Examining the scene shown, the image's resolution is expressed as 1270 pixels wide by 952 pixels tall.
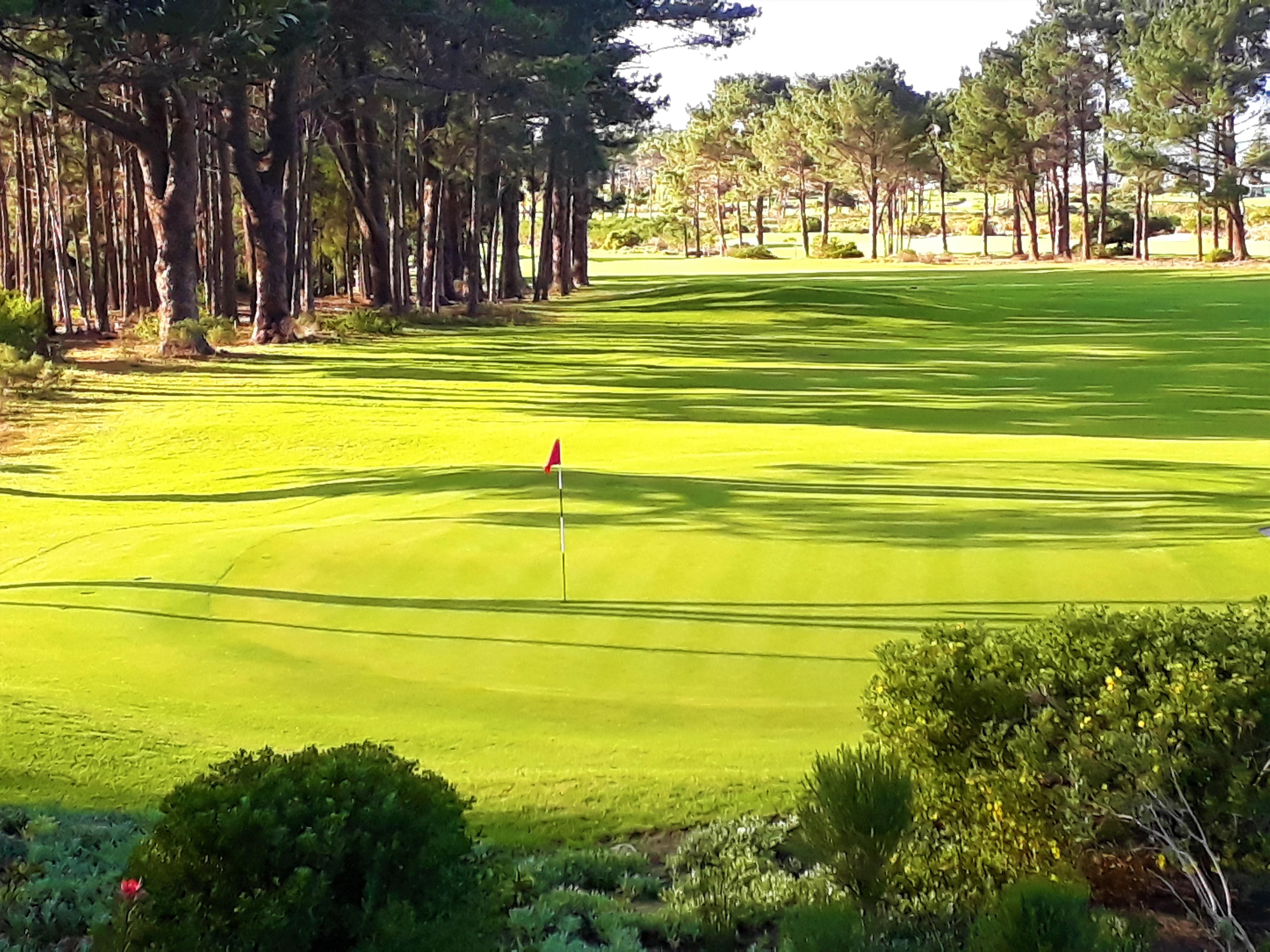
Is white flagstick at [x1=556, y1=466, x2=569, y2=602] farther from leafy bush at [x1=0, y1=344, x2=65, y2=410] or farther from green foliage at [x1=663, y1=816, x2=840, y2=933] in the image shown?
leafy bush at [x1=0, y1=344, x2=65, y2=410]

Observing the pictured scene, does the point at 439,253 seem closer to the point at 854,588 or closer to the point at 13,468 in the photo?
the point at 13,468

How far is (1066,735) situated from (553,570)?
4875 millimetres

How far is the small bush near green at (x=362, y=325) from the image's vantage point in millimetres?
36438

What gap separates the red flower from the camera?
310 centimetres

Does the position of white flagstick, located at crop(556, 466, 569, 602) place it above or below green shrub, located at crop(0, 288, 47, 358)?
below

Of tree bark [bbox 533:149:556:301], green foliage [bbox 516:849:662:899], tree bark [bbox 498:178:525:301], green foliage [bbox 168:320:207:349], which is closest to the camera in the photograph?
green foliage [bbox 516:849:662:899]

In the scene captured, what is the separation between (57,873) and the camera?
4402mm

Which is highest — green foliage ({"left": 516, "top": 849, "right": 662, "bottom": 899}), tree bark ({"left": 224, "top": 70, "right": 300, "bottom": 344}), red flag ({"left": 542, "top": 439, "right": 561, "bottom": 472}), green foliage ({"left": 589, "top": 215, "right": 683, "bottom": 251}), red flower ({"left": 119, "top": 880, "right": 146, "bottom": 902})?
green foliage ({"left": 589, "top": 215, "right": 683, "bottom": 251})

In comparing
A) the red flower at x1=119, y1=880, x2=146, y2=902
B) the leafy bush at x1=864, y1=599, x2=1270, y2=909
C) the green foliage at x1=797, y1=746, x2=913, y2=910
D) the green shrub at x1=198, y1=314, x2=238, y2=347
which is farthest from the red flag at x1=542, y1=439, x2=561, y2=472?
the green shrub at x1=198, y1=314, x2=238, y2=347

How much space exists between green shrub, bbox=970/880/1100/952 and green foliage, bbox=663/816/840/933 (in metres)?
0.96

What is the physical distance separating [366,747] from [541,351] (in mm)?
29119

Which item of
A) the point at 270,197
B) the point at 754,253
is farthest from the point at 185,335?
the point at 754,253

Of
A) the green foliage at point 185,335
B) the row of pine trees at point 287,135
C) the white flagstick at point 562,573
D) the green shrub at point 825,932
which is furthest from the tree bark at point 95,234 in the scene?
the green shrub at point 825,932

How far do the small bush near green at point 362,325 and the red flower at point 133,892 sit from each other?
33.4 m
